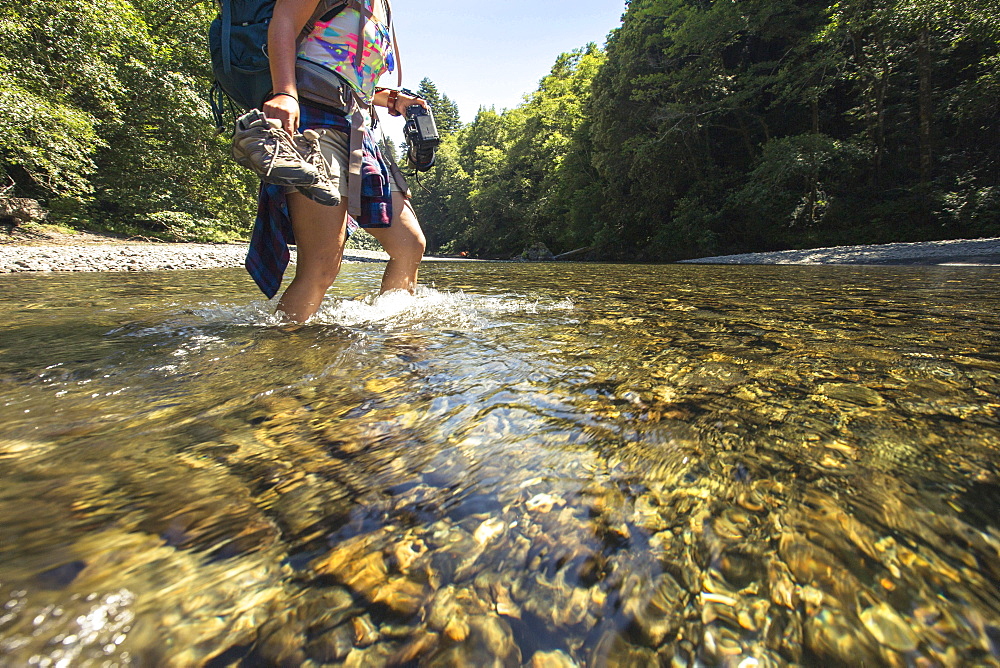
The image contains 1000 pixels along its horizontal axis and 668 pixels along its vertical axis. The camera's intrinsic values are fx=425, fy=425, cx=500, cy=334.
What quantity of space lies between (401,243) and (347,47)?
1.11m

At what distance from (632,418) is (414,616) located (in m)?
0.83

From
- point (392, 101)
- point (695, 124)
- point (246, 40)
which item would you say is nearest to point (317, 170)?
point (246, 40)

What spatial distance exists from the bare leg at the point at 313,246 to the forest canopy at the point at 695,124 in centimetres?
1383

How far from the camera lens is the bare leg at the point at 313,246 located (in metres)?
2.30

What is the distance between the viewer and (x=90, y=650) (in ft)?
1.70

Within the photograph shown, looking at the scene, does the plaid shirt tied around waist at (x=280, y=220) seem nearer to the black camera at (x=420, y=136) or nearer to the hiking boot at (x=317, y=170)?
the hiking boot at (x=317, y=170)

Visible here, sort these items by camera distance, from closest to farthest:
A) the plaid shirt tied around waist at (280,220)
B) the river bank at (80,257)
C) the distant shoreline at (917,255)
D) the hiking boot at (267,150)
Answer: the hiking boot at (267,150), the plaid shirt tied around waist at (280,220), the river bank at (80,257), the distant shoreline at (917,255)

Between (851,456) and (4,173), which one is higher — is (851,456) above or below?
below

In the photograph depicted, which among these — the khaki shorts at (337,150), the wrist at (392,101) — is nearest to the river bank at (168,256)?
the wrist at (392,101)

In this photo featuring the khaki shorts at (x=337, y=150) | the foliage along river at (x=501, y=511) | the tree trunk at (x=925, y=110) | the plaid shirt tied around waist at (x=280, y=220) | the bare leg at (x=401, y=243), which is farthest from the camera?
the tree trunk at (x=925, y=110)

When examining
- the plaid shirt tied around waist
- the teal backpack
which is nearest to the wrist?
the plaid shirt tied around waist

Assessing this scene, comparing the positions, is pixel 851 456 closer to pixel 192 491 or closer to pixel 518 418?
pixel 518 418

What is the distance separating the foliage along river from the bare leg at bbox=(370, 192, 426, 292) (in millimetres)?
1257

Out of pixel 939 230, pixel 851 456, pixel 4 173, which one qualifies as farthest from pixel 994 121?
pixel 4 173
